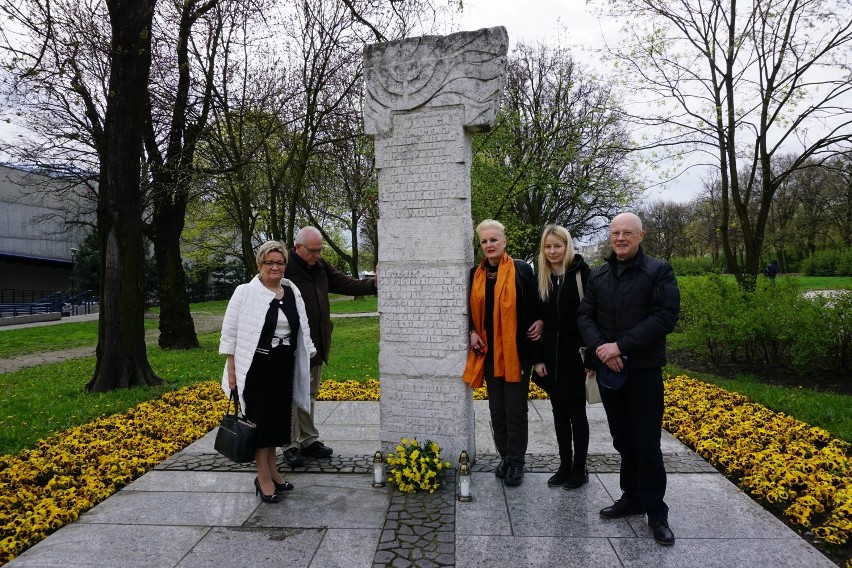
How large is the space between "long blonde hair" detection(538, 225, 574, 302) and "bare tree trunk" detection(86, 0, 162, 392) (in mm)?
7350

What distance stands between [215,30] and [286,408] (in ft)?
43.8

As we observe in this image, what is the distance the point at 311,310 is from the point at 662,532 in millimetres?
3440

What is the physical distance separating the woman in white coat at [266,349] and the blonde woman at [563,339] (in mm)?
1989

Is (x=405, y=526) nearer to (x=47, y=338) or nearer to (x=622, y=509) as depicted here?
(x=622, y=509)

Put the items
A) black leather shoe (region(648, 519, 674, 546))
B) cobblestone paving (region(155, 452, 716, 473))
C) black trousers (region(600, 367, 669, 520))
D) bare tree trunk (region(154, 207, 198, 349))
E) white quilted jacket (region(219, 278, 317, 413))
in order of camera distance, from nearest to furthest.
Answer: black leather shoe (region(648, 519, 674, 546))
black trousers (region(600, 367, 669, 520))
white quilted jacket (region(219, 278, 317, 413))
cobblestone paving (region(155, 452, 716, 473))
bare tree trunk (region(154, 207, 198, 349))

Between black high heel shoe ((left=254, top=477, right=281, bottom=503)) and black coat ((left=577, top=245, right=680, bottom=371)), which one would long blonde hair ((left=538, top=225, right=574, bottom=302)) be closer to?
black coat ((left=577, top=245, right=680, bottom=371))

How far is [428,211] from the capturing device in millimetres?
4719

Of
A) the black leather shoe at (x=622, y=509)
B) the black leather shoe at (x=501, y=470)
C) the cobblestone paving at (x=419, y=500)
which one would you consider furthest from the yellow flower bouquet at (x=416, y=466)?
the black leather shoe at (x=622, y=509)

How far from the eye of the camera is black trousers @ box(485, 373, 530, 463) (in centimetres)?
443

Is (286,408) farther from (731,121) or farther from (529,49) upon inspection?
(529,49)

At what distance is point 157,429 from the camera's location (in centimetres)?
627

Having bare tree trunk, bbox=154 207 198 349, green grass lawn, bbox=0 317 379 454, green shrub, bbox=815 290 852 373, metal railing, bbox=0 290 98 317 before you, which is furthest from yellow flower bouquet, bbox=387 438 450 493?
metal railing, bbox=0 290 98 317

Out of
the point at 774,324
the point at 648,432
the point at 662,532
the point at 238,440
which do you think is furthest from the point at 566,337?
the point at 774,324

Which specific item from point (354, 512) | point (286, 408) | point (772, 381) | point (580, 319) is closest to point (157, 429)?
point (286, 408)
